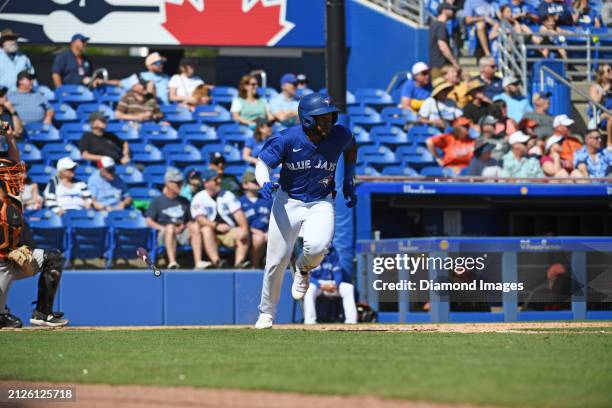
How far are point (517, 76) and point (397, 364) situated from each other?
14298 mm

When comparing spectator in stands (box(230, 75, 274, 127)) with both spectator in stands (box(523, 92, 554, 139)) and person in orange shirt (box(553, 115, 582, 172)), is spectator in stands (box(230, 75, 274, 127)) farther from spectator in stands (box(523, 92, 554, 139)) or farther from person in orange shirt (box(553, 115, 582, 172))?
person in orange shirt (box(553, 115, 582, 172))

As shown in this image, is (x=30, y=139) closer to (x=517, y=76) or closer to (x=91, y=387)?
(x=517, y=76)

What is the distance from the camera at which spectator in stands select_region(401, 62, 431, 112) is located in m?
19.4

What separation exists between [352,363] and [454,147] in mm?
10945

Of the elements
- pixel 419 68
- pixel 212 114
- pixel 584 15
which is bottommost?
pixel 212 114

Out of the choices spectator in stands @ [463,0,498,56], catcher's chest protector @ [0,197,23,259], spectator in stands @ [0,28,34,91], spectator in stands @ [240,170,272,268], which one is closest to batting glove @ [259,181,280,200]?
catcher's chest protector @ [0,197,23,259]

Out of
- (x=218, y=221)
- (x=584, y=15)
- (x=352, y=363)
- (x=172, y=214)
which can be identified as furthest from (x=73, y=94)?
(x=352, y=363)

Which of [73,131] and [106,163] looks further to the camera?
[73,131]

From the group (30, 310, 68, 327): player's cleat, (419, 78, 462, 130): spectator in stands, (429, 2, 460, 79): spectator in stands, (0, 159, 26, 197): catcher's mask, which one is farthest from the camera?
(429, 2, 460, 79): spectator in stands

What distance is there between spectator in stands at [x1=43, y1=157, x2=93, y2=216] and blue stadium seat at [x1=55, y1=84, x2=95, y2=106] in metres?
2.29

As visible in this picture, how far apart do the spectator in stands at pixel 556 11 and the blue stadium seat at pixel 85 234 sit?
10551 mm

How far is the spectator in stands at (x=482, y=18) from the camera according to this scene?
20.8 m

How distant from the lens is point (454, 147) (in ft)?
58.7

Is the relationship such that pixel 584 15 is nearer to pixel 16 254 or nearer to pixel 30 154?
pixel 30 154
